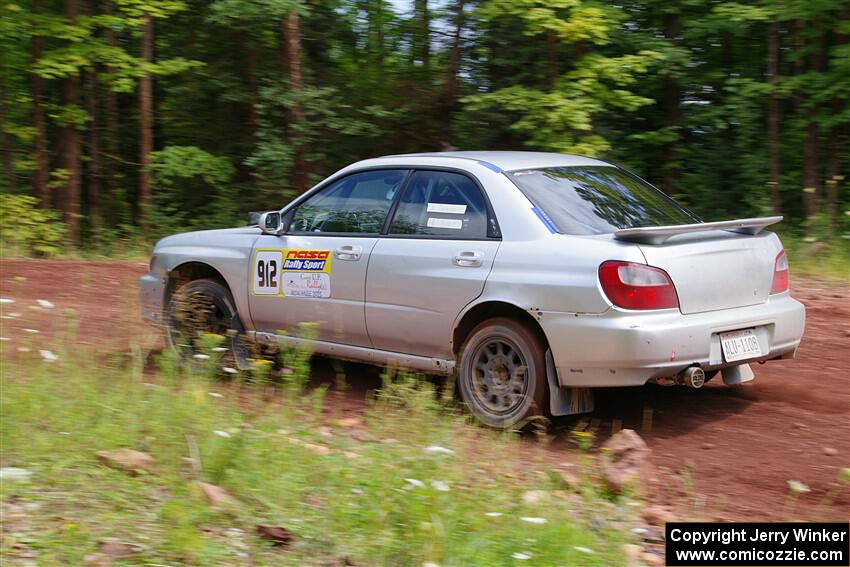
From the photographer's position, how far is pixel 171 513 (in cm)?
379

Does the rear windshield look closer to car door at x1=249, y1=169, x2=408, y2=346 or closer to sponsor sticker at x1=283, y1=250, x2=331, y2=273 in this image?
car door at x1=249, y1=169, x2=408, y2=346

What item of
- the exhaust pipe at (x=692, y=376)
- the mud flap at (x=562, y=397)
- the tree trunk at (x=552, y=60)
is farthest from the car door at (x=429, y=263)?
the tree trunk at (x=552, y=60)

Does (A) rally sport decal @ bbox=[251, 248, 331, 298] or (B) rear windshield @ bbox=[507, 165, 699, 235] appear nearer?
(B) rear windshield @ bbox=[507, 165, 699, 235]

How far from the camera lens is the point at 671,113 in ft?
45.9

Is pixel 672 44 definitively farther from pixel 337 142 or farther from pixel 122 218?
pixel 122 218

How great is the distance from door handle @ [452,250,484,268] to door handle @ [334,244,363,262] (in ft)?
2.72

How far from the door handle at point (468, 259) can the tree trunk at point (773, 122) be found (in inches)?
334

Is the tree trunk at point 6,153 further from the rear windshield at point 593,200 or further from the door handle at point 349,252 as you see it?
the rear windshield at point 593,200

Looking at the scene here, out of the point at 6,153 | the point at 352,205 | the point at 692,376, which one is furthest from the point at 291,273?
the point at 6,153

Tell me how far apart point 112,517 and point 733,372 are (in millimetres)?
3951

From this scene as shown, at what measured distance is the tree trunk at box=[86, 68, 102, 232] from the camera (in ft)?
59.8

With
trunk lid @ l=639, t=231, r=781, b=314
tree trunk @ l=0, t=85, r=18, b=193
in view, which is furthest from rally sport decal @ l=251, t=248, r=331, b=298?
tree trunk @ l=0, t=85, r=18, b=193

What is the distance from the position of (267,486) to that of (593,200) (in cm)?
293

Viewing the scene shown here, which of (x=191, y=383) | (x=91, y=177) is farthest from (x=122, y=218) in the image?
(x=191, y=383)
